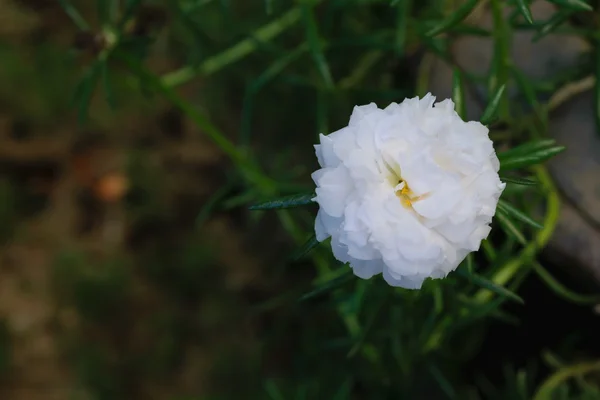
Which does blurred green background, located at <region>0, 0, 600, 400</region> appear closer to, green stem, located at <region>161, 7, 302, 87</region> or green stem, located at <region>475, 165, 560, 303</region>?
green stem, located at <region>161, 7, 302, 87</region>

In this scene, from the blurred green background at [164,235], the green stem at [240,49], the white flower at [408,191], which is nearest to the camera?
the white flower at [408,191]

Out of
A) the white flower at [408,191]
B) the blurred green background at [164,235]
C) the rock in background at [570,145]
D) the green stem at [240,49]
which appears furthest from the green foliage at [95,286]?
the white flower at [408,191]

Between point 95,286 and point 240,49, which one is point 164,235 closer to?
point 95,286

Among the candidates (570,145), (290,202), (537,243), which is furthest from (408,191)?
(570,145)

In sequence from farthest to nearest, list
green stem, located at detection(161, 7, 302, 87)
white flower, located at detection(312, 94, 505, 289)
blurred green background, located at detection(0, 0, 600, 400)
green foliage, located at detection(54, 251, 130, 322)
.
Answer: green foliage, located at detection(54, 251, 130, 322) → blurred green background, located at detection(0, 0, 600, 400) → green stem, located at detection(161, 7, 302, 87) → white flower, located at detection(312, 94, 505, 289)

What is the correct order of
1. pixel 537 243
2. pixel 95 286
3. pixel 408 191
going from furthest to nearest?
pixel 95 286 < pixel 537 243 < pixel 408 191

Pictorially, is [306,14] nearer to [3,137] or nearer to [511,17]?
[511,17]

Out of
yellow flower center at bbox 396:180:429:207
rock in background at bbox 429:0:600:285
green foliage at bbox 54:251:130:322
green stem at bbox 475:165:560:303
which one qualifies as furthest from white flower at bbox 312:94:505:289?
green foliage at bbox 54:251:130:322

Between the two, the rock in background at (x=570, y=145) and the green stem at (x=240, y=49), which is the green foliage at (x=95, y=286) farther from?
the rock in background at (x=570, y=145)
